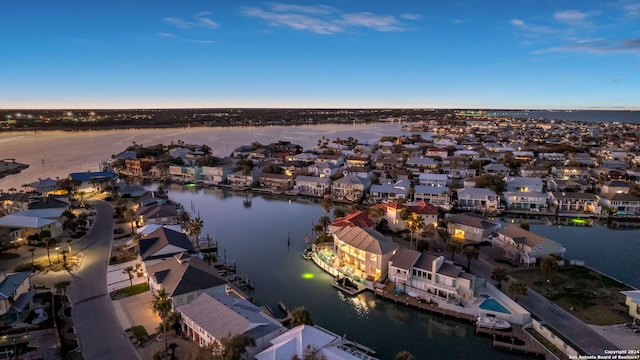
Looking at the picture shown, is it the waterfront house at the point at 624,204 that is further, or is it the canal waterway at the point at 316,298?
the waterfront house at the point at 624,204

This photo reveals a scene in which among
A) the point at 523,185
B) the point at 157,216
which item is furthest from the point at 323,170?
the point at 157,216

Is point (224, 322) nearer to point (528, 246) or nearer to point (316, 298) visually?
point (316, 298)

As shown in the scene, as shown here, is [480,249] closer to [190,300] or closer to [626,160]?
[190,300]

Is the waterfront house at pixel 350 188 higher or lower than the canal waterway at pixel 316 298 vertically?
higher

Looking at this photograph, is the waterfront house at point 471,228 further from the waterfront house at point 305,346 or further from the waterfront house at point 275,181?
the waterfront house at point 275,181

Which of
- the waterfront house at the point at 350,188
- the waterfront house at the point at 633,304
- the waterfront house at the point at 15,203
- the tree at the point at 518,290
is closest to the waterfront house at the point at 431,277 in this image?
the tree at the point at 518,290

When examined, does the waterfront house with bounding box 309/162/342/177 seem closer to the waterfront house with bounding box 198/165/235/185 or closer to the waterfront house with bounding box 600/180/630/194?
the waterfront house with bounding box 198/165/235/185
